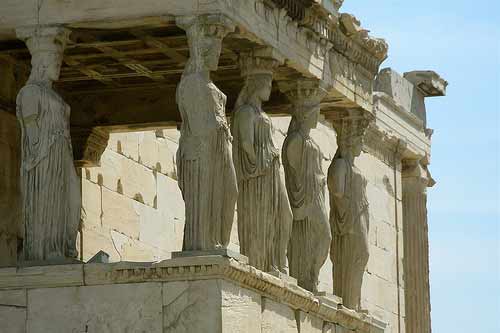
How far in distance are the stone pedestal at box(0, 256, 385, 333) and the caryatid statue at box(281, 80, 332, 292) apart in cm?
205

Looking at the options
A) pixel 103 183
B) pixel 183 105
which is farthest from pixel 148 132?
pixel 183 105

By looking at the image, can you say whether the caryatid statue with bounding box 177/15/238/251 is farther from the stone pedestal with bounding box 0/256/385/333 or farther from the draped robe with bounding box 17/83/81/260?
the draped robe with bounding box 17/83/81/260

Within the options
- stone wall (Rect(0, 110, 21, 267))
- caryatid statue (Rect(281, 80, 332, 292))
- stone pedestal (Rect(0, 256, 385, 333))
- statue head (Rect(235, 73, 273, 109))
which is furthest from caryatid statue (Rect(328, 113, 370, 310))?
stone pedestal (Rect(0, 256, 385, 333))

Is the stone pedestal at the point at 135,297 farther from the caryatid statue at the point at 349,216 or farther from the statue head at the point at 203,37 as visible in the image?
the caryatid statue at the point at 349,216

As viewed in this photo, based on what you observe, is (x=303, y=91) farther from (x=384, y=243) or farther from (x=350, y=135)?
(x=384, y=243)

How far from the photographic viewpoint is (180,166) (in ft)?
68.9

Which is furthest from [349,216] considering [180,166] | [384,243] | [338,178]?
[384,243]

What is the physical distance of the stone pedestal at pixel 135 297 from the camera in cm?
2044

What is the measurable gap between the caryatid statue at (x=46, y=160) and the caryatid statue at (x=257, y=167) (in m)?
1.64

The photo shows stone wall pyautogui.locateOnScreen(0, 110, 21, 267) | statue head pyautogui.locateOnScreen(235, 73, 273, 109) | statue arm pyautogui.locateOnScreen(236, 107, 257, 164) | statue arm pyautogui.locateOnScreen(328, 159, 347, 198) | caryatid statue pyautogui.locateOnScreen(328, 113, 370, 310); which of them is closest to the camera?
statue arm pyautogui.locateOnScreen(236, 107, 257, 164)

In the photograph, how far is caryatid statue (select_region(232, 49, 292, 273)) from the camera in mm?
21984

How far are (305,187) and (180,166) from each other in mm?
2391

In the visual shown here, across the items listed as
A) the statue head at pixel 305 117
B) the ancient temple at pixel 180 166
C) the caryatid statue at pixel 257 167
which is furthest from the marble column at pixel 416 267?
the caryatid statue at pixel 257 167

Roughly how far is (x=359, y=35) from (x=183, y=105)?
3723 mm
